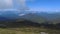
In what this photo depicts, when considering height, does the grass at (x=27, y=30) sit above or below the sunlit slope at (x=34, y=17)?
below

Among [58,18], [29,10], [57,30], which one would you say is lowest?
[57,30]

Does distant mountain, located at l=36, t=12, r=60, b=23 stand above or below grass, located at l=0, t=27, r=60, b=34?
above

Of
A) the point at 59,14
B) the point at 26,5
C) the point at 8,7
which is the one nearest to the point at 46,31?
the point at 59,14

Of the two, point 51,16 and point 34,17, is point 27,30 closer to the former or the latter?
point 34,17

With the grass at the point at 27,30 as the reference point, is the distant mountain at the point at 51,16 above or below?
above

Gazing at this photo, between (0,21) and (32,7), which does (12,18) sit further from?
(32,7)

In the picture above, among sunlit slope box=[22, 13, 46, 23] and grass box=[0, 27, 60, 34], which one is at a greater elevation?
sunlit slope box=[22, 13, 46, 23]

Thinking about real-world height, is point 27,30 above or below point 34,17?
below

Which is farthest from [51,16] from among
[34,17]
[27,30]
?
[27,30]

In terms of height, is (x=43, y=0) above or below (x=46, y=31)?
above
